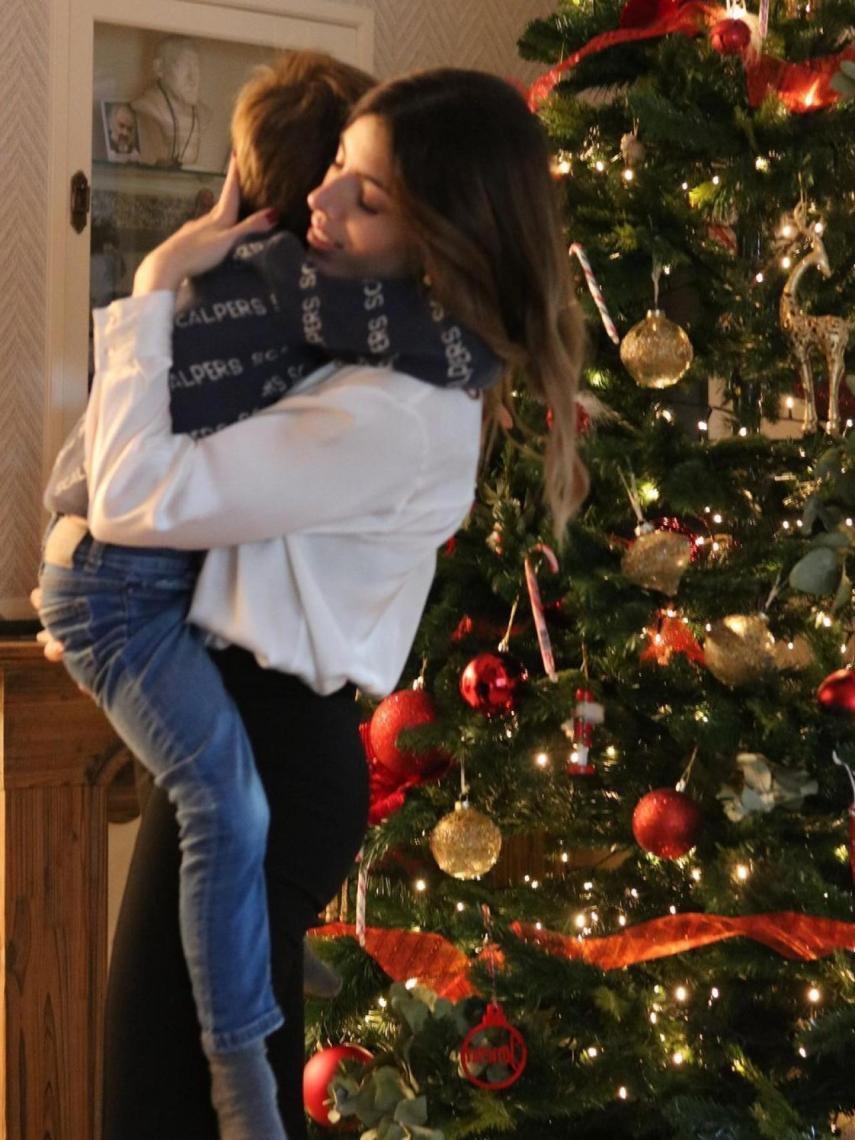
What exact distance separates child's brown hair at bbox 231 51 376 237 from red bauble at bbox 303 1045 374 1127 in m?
1.14

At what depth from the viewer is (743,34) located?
1802mm

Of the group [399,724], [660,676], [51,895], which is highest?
[660,676]

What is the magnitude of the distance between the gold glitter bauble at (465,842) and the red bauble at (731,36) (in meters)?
1.00

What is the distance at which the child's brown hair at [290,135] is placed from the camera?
1294 mm

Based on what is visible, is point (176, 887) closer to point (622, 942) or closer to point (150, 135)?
point (622, 942)

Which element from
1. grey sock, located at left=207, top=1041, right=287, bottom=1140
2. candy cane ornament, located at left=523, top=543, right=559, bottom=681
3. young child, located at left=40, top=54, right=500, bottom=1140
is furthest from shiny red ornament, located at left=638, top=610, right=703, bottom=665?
grey sock, located at left=207, top=1041, right=287, bottom=1140

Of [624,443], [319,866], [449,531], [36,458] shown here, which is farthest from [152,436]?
[36,458]

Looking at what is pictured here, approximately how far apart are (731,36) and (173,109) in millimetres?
1220

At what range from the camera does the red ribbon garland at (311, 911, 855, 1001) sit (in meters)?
1.71

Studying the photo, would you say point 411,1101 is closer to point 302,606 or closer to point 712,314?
point 302,606

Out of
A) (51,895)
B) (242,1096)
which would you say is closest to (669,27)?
(242,1096)

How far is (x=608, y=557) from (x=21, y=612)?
113 cm

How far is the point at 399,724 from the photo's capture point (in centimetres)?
195

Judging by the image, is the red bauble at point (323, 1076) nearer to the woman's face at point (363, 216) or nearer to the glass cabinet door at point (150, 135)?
the woman's face at point (363, 216)
